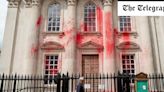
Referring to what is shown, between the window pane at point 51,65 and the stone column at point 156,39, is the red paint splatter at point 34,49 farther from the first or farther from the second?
the stone column at point 156,39

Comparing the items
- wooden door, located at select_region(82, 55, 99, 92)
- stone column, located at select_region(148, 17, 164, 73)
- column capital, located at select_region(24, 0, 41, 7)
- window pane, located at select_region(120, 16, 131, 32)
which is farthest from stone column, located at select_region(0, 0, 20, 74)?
stone column, located at select_region(148, 17, 164, 73)

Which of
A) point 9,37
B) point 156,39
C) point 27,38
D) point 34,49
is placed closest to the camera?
point 34,49

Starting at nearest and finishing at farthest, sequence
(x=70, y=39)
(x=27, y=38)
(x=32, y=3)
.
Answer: (x=70, y=39), (x=27, y=38), (x=32, y=3)

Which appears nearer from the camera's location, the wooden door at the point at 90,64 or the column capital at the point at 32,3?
the wooden door at the point at 90,64

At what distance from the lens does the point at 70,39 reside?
738 inches

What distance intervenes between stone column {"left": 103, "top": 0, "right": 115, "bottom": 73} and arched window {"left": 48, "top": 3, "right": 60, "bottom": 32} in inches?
176

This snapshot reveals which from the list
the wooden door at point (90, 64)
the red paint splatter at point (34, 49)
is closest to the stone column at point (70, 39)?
the wooden door at point (90, 64)

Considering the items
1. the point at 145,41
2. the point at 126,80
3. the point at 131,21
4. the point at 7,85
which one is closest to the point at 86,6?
the point at 131,21

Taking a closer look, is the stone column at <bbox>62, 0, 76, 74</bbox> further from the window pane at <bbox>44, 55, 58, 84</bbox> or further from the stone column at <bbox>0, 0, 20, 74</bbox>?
the stone column at <bbox>0, 0, 20, 74</bbox>

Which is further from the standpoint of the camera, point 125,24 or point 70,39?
point 125,24

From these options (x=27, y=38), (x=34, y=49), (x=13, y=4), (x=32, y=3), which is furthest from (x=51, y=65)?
(x=13, y=4)

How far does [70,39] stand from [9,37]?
5.62 metres

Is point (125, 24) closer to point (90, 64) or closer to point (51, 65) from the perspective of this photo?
point (90, 64)

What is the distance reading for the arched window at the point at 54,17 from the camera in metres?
20.0
